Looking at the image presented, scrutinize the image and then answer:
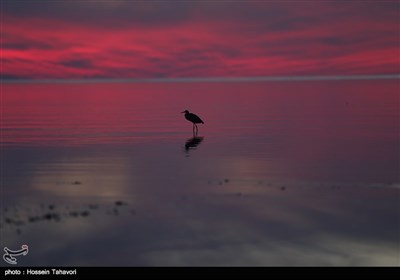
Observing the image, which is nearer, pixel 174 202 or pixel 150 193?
pixel 174 202

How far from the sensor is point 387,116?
143 ft

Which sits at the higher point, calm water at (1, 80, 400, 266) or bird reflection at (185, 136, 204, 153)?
bird reflection at (185, 136, 204, 153)

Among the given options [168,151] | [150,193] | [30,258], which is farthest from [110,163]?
[30,258]

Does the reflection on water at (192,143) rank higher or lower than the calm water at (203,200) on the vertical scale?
higher

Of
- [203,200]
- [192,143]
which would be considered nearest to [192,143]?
[192,143]

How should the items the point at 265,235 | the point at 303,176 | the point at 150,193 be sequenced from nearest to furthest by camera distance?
the point at 265,235 < the point at 150,193 < the point at 303,176

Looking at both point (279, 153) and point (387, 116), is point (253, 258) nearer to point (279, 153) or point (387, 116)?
point (279, 153)

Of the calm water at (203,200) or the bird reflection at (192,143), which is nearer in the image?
the calm water at (203,200)

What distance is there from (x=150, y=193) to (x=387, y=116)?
103 feet

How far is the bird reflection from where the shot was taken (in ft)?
91.0

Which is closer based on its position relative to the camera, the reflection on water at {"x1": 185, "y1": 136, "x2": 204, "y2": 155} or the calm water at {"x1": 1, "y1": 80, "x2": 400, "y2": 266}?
the calm water at {"x1": 1, "y1": 80, "x2": 400, "y2": 266}

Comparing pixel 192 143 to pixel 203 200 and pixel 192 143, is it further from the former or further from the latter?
pixel 203 200

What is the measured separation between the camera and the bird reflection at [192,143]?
27750 mm
